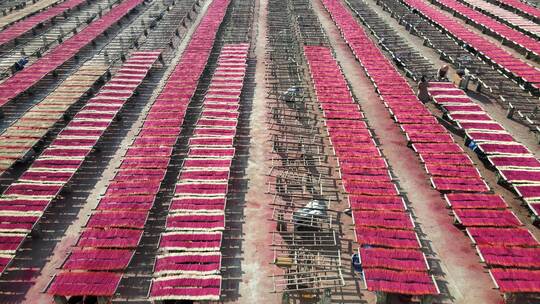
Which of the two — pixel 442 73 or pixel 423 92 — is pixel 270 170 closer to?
pixel 423 92

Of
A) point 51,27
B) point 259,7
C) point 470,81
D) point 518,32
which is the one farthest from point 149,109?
point 518,32

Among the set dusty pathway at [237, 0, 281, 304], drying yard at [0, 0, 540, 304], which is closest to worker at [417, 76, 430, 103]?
drying yard at [0, 0, 540, 304]

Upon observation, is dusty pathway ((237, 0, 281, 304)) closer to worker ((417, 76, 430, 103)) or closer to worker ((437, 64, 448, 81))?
worker ((417, 76, 430, 103))

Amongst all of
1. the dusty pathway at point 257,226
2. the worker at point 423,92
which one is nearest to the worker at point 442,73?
the worker at point 423,92

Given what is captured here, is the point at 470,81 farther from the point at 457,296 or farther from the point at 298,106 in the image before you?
the point at 457,296

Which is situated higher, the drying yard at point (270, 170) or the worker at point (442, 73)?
the worker at point (442, 73)

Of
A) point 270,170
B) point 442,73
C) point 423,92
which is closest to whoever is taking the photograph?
point 270,170

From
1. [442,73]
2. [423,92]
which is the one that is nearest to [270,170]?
[423,92]

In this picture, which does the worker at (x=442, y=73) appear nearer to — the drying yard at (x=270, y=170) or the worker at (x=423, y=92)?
the drying yard at (x=270, y=170)
